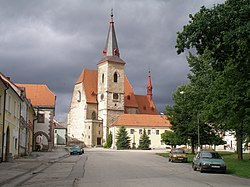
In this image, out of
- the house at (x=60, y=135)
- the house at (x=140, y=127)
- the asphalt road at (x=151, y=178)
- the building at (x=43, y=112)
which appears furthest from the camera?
the house at (x=60, y=135)

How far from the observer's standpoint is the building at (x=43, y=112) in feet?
223

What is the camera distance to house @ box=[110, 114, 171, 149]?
101375 millimetres

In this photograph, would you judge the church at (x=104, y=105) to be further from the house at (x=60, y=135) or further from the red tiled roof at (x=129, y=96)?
the house at (x=60, y=135)

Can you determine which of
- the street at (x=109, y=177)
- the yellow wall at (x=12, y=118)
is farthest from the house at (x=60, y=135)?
the street at (x=109, y=177)

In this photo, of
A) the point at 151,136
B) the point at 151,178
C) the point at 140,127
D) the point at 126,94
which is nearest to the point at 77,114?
the point at 126,94

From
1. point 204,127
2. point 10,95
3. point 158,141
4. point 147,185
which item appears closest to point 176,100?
point 204,127

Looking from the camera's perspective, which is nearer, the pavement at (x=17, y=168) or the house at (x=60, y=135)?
the pavement at (x=17, y=168)

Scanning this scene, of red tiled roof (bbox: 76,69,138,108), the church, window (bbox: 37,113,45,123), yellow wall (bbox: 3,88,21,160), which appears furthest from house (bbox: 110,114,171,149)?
yellow wall (bbox: 3,88,21,160)

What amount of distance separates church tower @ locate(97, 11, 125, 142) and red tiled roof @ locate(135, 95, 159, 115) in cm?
1226

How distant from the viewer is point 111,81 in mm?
109625

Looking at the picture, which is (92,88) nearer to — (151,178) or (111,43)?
(111,43)

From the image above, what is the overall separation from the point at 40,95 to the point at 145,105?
53238 mm

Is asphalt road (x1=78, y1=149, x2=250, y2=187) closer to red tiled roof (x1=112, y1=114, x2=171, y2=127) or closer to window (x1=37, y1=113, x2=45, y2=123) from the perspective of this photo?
window (x1=37, y1=113, x2=45, y2=123)

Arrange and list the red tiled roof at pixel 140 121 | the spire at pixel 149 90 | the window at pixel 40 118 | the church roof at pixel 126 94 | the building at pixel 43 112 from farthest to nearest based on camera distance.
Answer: the spire at pixel 149 90, the church roof at pixel 126 94, the red tiled roof at pixel 140 121, the window at pixel 40 118, the building at pixel 43 112
